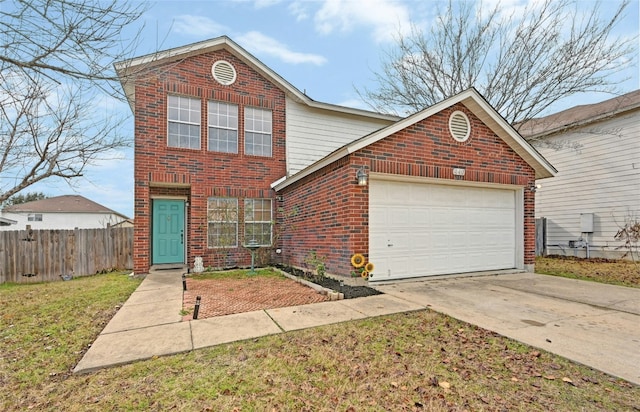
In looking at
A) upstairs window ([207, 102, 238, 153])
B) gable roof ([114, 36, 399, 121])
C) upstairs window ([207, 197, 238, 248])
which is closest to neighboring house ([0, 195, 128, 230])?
upstairs window ([207, 197, 238, 248])

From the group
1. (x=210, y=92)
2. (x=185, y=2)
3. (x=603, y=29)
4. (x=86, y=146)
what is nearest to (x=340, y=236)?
(x=185, y=2)

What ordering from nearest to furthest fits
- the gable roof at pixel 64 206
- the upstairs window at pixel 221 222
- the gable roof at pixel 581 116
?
1. the upstairs window at pixel 221 222
2. the gable roof at pixel 581 116
3. the gable roof at pixel 64 206

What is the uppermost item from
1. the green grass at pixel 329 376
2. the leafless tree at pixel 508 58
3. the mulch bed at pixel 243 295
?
the leafless tree at pixel 508 58

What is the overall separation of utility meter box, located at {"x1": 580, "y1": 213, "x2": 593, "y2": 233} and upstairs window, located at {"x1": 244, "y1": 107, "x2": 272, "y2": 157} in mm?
13017

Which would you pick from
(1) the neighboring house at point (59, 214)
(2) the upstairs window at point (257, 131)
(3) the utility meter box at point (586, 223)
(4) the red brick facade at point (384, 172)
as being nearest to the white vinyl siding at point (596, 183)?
(3) the utility meter box at point (586, 223)

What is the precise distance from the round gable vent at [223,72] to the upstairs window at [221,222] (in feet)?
12.8

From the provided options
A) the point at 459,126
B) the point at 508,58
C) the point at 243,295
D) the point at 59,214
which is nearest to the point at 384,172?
the point at 459,126

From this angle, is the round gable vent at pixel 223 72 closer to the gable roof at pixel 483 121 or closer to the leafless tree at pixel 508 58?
the gable roof at pixel 483 121

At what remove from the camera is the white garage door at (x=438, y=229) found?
7.16 metres

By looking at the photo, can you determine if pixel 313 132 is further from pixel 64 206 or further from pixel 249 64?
pixel 64 206

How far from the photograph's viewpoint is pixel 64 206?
29219 mm

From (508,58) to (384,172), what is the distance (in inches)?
418

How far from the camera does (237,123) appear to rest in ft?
34.1

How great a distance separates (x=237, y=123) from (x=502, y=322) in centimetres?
920
